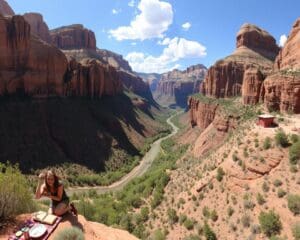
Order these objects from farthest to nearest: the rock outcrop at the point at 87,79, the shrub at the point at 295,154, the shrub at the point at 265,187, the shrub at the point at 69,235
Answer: the rock outcrop at the point at 87,79, the shrub at the point at 295,154, the shrub at the point at 265,187, the shrub at the point at 69,235

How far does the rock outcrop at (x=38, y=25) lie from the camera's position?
6220 inches

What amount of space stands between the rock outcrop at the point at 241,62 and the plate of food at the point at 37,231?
225 ft

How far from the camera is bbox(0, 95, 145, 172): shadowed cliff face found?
6650 cm

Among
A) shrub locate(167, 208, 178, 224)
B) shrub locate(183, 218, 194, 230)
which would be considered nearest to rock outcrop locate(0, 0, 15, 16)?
shrub locate(167, 208, 178, 224)

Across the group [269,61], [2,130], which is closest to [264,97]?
[269,61]

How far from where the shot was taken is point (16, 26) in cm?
7894

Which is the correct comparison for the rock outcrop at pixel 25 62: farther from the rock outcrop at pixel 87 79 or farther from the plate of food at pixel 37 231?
the plate of food at pixel 37 231

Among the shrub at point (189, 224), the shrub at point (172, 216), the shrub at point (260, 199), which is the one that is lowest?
the shrub at point (172, 216)

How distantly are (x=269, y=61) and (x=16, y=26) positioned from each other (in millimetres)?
79273

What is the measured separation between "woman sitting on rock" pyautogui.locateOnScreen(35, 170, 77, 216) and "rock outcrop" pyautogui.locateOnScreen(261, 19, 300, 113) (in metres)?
40.7

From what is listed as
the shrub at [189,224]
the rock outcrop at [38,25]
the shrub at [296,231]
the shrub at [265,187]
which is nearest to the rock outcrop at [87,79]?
the rock outcrop at [38,25]

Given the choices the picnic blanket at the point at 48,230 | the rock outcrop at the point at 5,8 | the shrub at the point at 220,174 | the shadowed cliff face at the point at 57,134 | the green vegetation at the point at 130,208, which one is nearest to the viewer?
the picnic blanket at the point at 48,230

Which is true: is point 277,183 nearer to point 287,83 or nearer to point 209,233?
point 209,233

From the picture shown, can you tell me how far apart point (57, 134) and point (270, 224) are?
66097 mm
